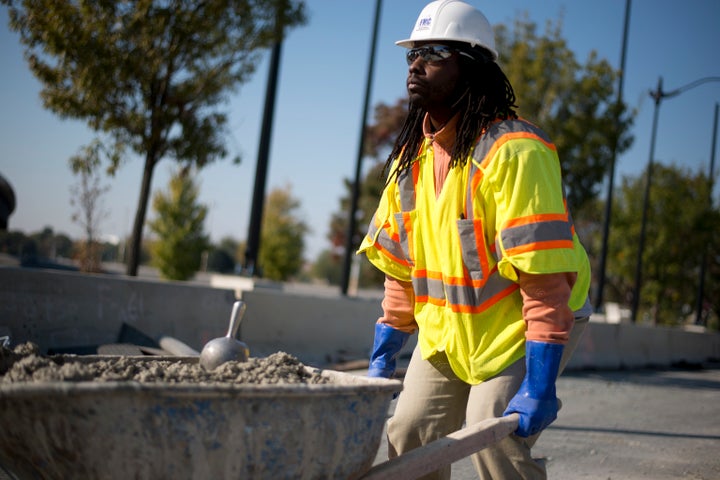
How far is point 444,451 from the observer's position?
8.55 feet

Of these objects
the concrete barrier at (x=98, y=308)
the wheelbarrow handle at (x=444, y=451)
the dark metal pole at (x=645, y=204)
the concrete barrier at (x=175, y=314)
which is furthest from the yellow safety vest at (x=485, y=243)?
the dark metal pole at (x=645, y=204)

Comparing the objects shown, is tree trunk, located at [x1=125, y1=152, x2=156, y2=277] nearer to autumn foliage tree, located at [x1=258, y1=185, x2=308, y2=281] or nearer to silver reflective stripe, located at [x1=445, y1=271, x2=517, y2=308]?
silver reflective stripe, located at [x1=445, y1=271, x2=517, y2=308]

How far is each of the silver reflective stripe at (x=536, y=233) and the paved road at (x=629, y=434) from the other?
209 centimetres

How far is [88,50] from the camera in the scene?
10766mm

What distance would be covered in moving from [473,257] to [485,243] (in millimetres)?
72

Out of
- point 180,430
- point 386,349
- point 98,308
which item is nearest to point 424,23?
point 386,349

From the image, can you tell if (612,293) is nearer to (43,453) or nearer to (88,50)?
(88,50)

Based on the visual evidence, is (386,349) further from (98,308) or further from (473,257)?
(98,308)

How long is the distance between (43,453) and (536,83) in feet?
65.0

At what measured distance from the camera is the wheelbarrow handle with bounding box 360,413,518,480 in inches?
99.4

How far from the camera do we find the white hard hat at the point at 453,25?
3.20m

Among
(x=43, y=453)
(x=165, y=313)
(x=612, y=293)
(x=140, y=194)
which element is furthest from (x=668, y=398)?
(x=612, y=293)

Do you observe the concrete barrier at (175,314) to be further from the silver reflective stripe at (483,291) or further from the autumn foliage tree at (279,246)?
the autumn foliage tree at (279,246)

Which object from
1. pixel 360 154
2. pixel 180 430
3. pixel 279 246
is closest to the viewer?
pixel 180 430
